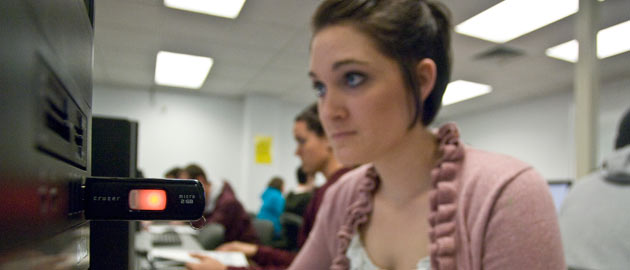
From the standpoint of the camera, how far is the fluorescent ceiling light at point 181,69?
13.3ft

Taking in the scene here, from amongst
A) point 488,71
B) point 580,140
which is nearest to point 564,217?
point 580,140

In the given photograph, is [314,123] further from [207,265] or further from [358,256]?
[358,256]

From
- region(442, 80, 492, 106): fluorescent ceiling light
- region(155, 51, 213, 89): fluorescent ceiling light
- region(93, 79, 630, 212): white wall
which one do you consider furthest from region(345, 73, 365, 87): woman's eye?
region(93, 79, 630, 212): white wall

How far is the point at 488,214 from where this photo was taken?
1.95ft

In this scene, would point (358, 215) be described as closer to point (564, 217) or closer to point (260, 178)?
point (564, 217)

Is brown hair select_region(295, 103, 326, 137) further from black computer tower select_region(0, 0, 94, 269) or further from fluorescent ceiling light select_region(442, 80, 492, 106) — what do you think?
fluorescent ceiling light select_region(442, 80, 492, 106)

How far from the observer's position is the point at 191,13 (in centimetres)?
302

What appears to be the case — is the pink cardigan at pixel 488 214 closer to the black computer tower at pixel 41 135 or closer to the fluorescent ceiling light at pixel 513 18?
the black computer tower at pixel 41 135

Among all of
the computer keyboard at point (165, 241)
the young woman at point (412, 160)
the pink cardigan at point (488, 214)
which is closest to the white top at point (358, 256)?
the young woman at point (412, 160)

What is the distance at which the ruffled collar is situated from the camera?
0.62 m

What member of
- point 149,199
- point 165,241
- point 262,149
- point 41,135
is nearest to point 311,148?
point 165,241

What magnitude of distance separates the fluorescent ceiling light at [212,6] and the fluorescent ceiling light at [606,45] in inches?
83.3

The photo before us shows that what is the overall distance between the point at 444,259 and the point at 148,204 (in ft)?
1.47

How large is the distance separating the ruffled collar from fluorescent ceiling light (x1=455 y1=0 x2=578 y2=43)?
7.82 feet
